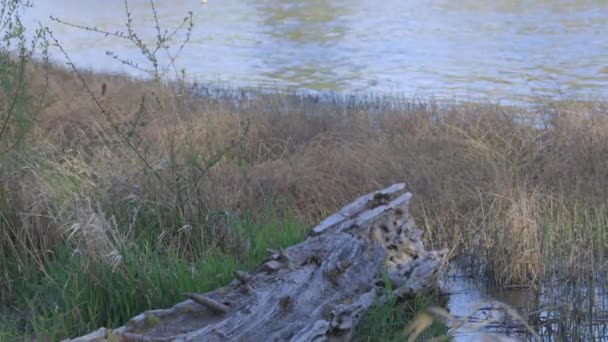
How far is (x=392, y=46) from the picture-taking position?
68.6 feet

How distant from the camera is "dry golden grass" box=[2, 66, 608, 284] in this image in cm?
574

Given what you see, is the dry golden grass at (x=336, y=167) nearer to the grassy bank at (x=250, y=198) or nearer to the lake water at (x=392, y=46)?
the grassy bank at (x=250, y=198)

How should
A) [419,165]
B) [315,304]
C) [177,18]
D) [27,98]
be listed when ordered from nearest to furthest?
1. [315,304]
2. [27,98]
3. [419,165]
4. [177,18]

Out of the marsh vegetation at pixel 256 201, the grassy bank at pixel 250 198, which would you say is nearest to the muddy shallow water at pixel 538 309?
the marsh vegetation at pixel 256 201

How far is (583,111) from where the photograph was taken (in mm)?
8500

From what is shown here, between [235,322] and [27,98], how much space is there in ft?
7.69

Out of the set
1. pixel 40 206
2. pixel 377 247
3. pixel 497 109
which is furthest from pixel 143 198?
pixel 497 109

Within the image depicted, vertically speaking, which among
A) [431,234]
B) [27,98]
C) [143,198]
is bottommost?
[431,234]

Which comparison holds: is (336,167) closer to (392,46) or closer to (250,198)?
(250,198)

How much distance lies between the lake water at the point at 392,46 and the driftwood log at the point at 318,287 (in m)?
6.50

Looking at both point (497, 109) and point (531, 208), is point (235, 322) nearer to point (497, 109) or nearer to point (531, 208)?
point (531, 208)

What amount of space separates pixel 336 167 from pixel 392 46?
1410cm

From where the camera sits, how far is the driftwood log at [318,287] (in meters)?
3.96

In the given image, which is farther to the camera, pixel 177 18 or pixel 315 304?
pixel 177 18
